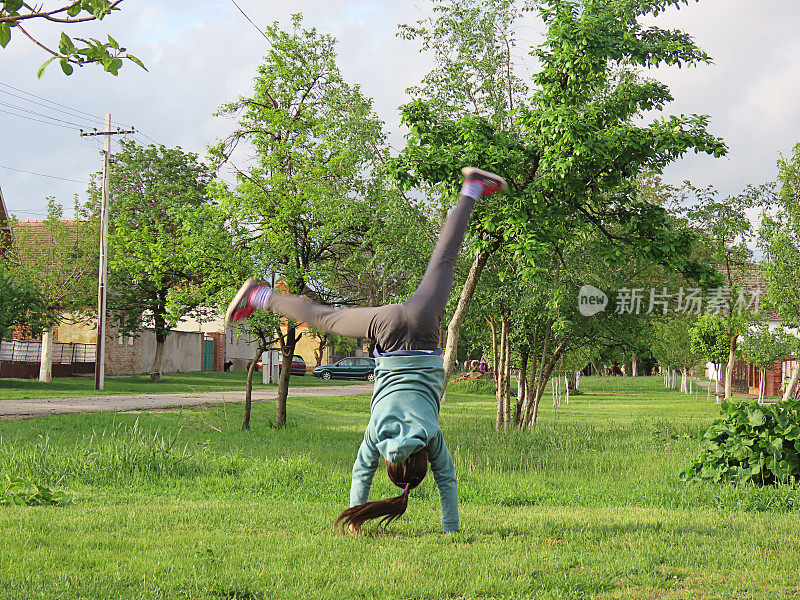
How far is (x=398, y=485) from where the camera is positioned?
18.3 ft

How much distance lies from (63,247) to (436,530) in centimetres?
3136

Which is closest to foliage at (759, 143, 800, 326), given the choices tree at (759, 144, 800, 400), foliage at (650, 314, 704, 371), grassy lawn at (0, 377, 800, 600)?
tree at (759, 144, 800, 400)

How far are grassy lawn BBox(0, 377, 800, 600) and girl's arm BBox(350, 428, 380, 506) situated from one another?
30 cm

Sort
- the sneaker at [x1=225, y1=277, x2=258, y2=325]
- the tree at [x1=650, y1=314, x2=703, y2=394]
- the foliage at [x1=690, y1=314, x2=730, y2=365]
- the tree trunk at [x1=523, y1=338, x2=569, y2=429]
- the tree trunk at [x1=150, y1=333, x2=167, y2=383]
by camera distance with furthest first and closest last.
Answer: the tree at [x1=650, y1=314, x2=703, y2=394]
the tree trunk at [x1=150, y1=333, x2=167, y2=383]
the foliage at [x1=690, y1=314, x2=730, y2=365]
the tree trunk at [x1=523, y1=338, x2=569, y2=429]
the sneaker at [x1=225, y1=277, x2=258, y2=325]

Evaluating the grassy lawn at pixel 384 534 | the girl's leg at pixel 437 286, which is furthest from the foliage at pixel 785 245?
the girl's leg at pixel 437 286

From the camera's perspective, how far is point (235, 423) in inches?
738

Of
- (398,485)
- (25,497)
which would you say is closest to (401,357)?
(398,485)

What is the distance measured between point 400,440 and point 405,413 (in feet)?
0.71

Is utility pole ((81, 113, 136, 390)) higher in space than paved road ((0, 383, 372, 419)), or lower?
higher

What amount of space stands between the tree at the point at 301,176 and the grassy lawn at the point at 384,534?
577cm

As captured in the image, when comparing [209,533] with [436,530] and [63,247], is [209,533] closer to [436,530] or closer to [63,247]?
[436,530]

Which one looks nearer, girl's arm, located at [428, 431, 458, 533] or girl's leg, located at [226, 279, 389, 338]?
girl's leg, located at [226, 279, 389, 338]

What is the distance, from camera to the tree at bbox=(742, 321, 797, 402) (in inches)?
905

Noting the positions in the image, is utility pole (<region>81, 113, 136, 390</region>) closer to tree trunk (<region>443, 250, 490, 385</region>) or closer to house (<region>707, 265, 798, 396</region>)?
tree trunk (<region>443, 250, 490, 385</region>)
